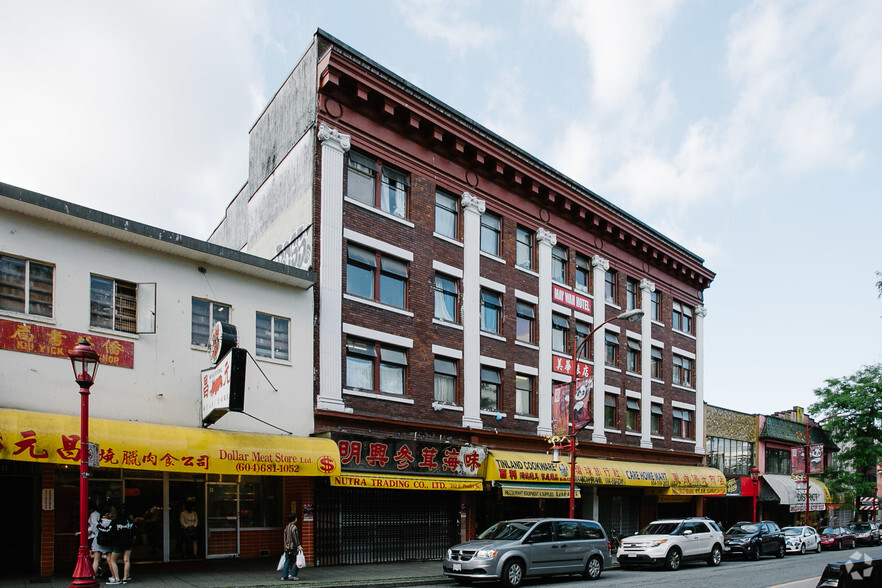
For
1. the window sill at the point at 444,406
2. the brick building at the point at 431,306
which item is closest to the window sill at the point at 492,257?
the brick building at the point at 431,306

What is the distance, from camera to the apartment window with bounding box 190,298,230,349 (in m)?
19.1

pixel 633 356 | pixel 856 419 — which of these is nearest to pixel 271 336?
pixel 633 356

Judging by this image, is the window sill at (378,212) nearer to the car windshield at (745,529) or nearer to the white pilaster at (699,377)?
the car windshield at (745,529)

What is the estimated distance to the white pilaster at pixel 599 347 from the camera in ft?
106

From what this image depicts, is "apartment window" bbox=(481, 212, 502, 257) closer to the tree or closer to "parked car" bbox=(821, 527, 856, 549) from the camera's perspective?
"parked car" bbox=(821, 527, 856, 549)

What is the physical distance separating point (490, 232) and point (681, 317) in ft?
55.1

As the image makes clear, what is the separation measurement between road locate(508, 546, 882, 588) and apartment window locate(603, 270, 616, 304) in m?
12.6

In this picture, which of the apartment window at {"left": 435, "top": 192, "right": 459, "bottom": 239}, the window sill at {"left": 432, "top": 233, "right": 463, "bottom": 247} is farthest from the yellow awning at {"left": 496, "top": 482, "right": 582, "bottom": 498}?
the apartment window at {"left": 435, "top": 192, "right": 459, "bottom": 239}

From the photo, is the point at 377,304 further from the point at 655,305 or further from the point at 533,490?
the point at 655,305

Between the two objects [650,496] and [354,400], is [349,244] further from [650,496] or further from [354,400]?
[650,496]

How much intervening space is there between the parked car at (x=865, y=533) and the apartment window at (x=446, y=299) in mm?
28328

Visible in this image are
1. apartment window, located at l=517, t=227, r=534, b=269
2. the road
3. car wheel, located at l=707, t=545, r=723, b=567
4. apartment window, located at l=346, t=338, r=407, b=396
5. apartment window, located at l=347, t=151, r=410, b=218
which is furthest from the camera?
apartment window, located at l=517, t=227, r=534, b=269

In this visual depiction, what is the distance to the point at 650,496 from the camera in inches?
1409

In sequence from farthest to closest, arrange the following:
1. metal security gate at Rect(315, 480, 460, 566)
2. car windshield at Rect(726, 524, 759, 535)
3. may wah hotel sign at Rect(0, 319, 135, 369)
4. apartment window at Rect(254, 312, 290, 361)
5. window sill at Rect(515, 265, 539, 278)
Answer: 1. car windshield at Rect(726, 524, 759, 535)
2. window sill at Rect(515, 265, 539, 278)
3. metal security gate at Rect(315, 480, 460, 566)
4. apartment window at Rect(254, 312, 290, 361)
5. may wah hotel sign at Rect(0, 319, 135, 369)
